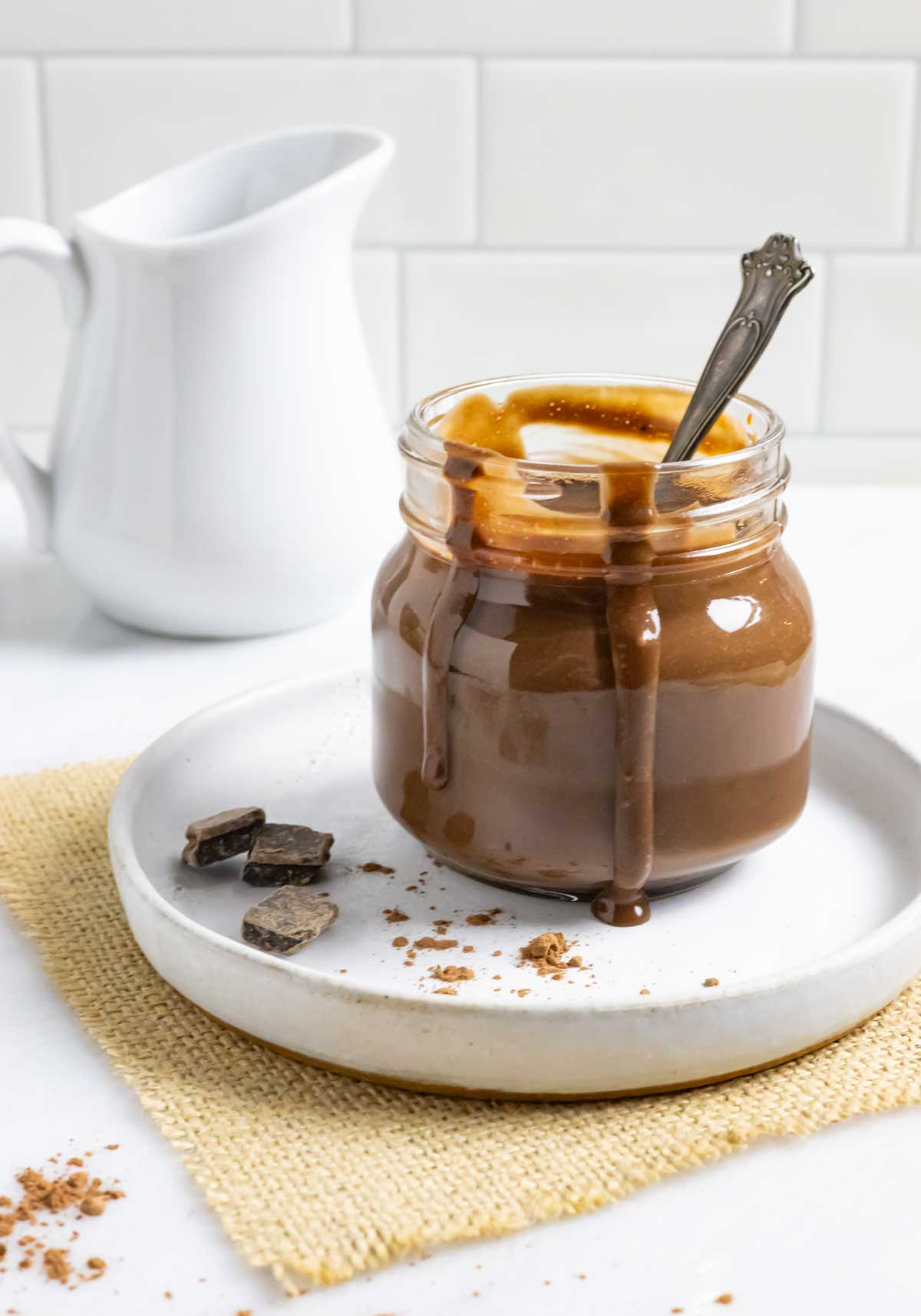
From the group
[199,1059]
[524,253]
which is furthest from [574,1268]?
[524,253]

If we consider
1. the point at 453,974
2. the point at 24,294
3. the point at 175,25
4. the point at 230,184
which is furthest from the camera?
the point at 24,294

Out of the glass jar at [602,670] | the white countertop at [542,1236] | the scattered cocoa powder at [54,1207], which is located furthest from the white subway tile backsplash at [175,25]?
the scattered cocoa powder at [54,1207]

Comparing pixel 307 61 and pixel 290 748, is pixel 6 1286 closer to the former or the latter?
pixel 290 748

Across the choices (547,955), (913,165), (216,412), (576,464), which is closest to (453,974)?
(547,955)

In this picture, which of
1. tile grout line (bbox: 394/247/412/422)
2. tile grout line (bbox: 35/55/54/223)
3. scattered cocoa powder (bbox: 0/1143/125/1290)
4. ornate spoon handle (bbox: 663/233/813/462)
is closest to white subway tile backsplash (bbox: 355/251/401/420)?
tile grout line (bbox: 394/247/412/422)

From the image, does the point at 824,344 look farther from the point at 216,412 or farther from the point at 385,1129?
the point at 385,1129

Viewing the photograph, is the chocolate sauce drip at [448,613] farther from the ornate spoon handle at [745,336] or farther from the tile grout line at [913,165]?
the tile grout line at [913,165]

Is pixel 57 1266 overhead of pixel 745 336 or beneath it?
beneath
